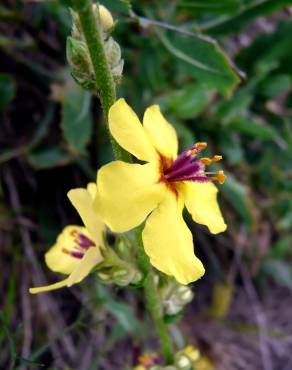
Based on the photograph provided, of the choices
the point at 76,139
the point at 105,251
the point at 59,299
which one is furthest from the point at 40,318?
the point at 105,251

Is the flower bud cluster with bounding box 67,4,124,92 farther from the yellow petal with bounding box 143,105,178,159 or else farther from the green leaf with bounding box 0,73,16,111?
the green leaf with bounding box 0,73,16,111

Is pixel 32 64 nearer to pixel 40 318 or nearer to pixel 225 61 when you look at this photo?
pixel 225 61

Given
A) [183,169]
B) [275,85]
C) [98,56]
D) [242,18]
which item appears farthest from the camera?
[275,85]

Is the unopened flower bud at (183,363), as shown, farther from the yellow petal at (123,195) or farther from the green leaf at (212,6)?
the green leaf at (212,6)

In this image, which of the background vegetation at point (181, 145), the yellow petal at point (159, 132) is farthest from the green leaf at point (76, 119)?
the yellow petal at point (159, 132)

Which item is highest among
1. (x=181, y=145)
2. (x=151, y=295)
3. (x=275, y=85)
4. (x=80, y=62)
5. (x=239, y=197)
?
(x=80, y=62)

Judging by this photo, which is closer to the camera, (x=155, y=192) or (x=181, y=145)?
(x=155, y=192)

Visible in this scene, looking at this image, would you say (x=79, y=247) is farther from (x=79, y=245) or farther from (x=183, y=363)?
(x=183, y=363)

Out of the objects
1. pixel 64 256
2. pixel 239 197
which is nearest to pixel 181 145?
pixel 239 197
